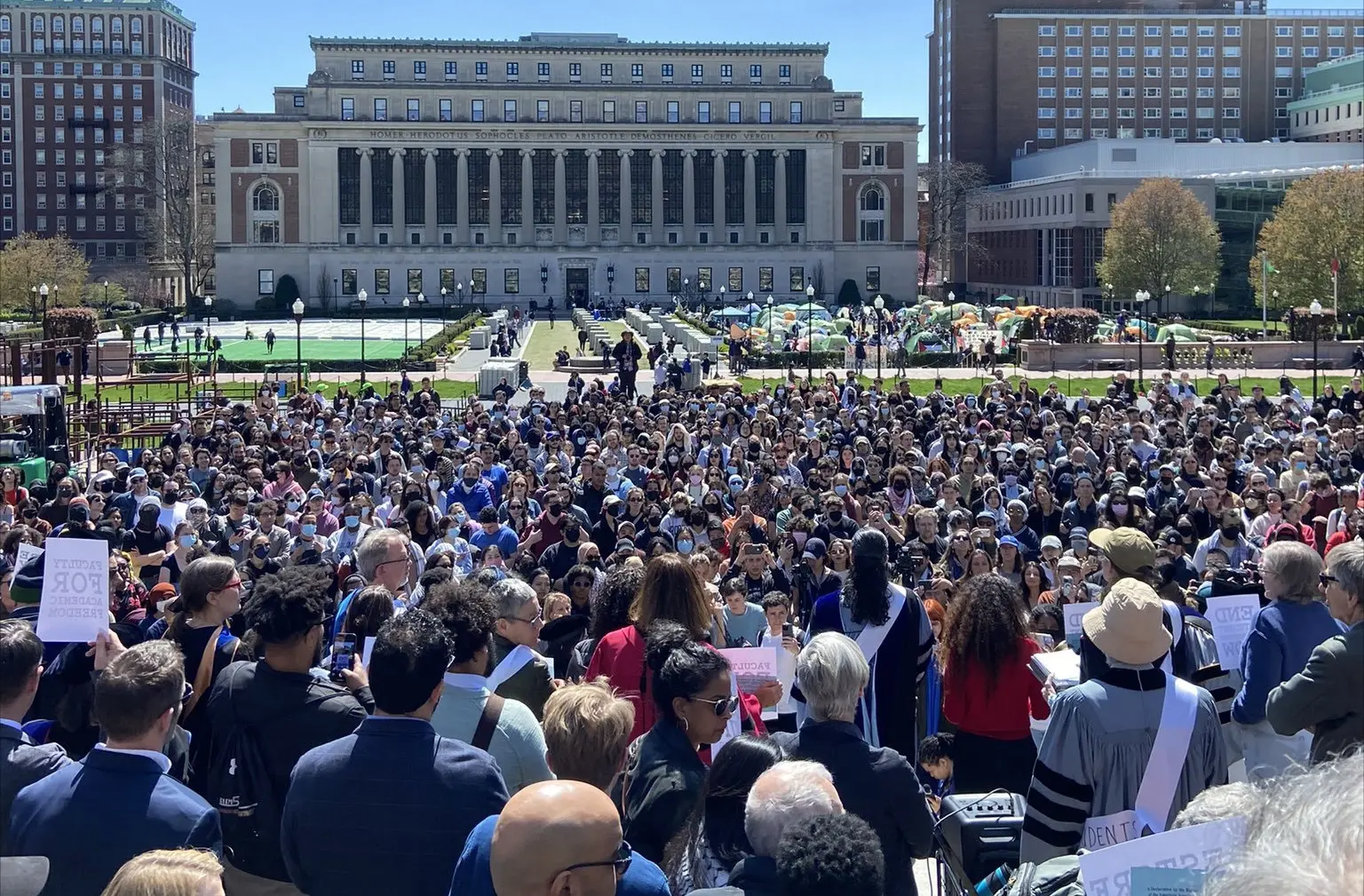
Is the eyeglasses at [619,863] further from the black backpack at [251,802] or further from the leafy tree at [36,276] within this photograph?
the leafy tree at [36,276]

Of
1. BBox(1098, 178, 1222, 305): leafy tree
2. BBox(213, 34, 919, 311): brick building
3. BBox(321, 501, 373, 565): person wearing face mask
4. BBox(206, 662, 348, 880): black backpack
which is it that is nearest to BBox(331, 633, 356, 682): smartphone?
BBox(206, 662, 348, 880): black backpack

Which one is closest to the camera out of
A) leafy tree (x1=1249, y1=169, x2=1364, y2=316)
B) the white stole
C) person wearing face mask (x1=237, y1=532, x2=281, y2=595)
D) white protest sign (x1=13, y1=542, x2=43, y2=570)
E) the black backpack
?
the white stole

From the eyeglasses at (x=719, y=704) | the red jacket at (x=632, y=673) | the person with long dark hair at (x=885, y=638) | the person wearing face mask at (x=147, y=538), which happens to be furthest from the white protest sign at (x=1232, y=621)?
the person wearing face mask at (x=147, y=538)

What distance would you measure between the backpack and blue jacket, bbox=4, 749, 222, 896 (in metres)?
2.91

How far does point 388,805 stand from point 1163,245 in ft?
306

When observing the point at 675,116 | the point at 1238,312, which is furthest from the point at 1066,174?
the point at 675,116

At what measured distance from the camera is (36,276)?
9838cm

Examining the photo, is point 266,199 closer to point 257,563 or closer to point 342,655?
point 257,563

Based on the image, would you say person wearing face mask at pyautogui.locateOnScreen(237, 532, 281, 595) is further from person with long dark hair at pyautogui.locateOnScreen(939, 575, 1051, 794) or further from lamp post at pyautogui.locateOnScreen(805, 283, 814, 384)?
lamp post at pyautogui.locateOnScreen(805, 283, 814, 384)

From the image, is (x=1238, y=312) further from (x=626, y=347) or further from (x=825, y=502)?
(x=825, y=502)

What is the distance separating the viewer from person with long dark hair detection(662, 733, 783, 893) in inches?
228

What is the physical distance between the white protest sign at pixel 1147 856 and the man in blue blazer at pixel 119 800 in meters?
3.14

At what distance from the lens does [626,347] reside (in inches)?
2103

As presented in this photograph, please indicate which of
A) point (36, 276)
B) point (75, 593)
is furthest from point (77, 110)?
point (75, 593)
